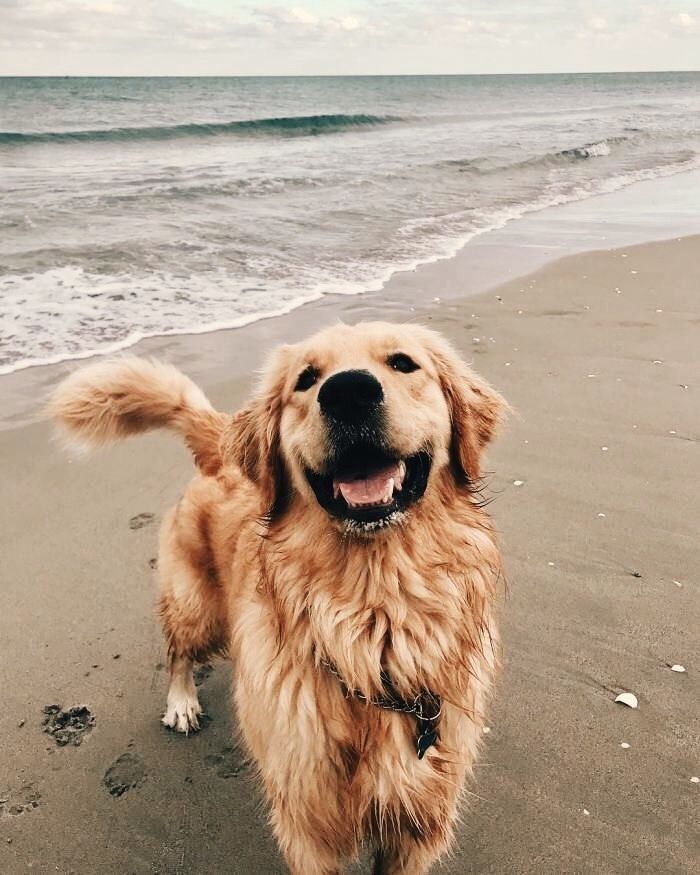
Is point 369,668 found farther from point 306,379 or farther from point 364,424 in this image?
point 306,379

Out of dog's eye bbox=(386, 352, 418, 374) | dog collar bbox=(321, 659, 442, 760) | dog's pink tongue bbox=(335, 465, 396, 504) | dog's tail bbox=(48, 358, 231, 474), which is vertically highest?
dog's eye bbox=(386, 352, 418, 374)

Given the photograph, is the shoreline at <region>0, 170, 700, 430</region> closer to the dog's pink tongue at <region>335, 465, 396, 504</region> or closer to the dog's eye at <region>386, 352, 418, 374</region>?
the dog's eye at <region>386, 352, 418, 374</region>

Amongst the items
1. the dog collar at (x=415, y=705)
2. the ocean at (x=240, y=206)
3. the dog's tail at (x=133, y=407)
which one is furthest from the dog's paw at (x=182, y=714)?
the ocean at (x=240, y=206)

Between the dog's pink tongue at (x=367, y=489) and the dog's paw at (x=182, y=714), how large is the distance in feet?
4.51

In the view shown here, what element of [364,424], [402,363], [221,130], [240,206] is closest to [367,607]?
[364,424]

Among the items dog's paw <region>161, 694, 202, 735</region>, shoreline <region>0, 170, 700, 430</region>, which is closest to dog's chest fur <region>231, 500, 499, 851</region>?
dog's paw <region>161, 694, 202, 735</region>

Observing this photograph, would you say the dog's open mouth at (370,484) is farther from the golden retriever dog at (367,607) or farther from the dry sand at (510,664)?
the dry sand at (510,664)

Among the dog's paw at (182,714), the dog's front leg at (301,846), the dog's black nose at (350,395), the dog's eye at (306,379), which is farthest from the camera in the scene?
the dog's paw at (182,714)

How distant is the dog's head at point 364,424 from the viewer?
2121 mm

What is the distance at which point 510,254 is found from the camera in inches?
384

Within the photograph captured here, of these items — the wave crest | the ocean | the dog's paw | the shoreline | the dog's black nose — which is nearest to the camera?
the dog's black nose

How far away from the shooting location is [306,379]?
2.46 metres

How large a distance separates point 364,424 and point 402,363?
0.44 m

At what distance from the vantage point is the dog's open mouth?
2.14 metres
